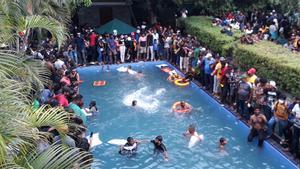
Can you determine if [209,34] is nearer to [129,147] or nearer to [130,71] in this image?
[130,71]

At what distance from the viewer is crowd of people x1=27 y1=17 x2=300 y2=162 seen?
1059cm

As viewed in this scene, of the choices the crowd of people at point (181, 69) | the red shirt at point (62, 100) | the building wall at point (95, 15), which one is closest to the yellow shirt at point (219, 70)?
the crowd of people at point (181, 69)

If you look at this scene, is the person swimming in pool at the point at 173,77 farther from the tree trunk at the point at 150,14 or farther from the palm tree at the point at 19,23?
the palm tree at the point at 19,23

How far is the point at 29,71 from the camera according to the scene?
6.58 metres

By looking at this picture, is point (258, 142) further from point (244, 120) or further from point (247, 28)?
point (247, 28)

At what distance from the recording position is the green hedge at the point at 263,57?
13.6 meters

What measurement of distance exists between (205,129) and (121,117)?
2.72 metres

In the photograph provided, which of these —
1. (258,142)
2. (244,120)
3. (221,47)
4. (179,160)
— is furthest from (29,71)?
(221,47)

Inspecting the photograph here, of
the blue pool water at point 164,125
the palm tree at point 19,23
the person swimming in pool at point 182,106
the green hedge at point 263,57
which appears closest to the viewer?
the palm tree at point 19,23

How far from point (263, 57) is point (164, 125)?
14.6ft

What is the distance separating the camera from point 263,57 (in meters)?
15.1

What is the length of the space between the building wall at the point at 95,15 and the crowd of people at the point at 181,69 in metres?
3.79

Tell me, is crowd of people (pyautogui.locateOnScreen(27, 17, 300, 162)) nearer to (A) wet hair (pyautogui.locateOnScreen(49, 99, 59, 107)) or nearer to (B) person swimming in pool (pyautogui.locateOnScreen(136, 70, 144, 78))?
(A) wet hair (pyautogui.locateOnScreen(49, 99, 59, 107))

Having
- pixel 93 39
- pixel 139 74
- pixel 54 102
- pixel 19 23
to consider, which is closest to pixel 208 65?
pixel 139 74
